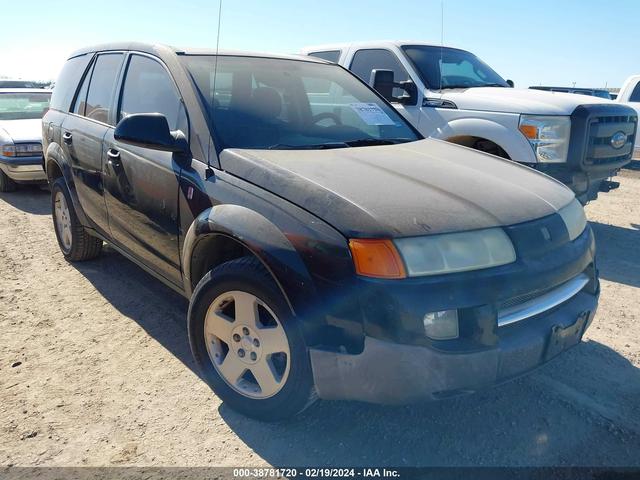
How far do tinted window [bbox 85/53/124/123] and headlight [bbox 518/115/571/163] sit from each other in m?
3.74

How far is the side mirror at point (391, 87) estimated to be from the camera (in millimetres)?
5473

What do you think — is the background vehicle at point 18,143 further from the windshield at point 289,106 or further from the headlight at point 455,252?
the headlight at point 455,252

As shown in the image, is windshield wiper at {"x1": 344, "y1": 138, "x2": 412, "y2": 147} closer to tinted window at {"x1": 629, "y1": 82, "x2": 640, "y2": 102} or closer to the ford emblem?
the ford emblem

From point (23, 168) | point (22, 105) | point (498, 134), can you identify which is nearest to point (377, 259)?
point (498, 134)

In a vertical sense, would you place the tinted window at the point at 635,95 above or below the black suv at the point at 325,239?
above

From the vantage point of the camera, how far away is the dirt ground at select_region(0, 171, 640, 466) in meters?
2.41

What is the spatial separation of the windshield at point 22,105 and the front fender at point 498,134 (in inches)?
269

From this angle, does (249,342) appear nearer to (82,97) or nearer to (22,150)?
(82,97)

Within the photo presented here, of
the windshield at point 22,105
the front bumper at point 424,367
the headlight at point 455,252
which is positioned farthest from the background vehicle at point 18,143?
the headlight at point 455,252

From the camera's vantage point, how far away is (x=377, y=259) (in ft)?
6.82

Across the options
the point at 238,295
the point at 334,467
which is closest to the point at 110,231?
the point at 238,295

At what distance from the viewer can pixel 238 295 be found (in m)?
2.51

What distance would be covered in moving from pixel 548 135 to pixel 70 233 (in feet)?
15.2

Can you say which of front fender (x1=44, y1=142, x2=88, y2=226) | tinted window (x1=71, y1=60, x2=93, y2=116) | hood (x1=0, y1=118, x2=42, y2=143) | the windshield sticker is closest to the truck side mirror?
the windshield sticker
